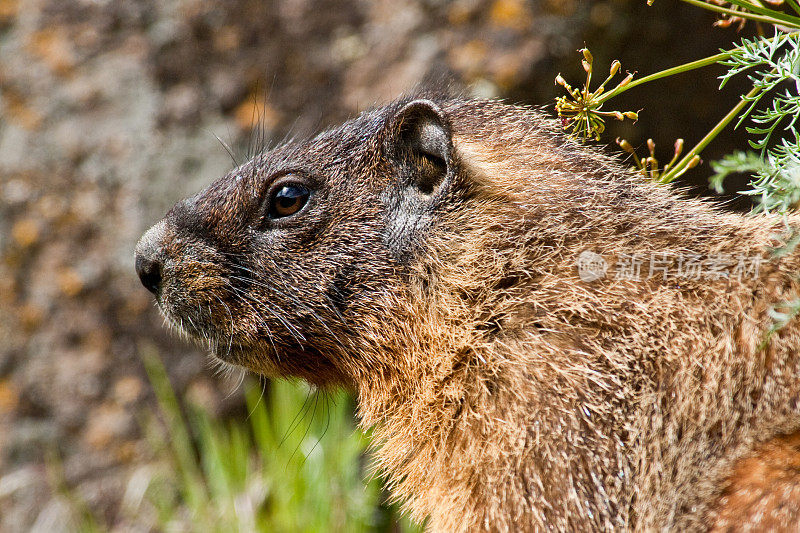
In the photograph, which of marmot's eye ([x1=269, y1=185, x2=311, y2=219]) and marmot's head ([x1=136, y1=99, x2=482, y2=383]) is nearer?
marmot's head ([x1=136, y1=99, x2=482, y2=383])

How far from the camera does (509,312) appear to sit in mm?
2736

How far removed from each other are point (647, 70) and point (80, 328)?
364cm

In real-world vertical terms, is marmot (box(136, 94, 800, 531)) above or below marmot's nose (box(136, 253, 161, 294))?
below

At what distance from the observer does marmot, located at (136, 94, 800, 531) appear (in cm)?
242

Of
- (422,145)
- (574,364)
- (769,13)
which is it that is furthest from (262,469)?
(769,13)

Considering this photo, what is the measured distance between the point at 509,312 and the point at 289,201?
915mm

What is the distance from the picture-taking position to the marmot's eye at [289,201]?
312cm

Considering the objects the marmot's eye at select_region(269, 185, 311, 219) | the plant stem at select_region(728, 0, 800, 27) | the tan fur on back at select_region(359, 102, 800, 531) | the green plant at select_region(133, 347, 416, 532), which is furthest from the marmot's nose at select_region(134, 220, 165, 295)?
the plant stem at select_region(728, 0, 800, 27)

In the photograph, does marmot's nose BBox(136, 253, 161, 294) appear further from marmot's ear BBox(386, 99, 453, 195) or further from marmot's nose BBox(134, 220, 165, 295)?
marmot's ear BBox(386, 99, 453, 195)

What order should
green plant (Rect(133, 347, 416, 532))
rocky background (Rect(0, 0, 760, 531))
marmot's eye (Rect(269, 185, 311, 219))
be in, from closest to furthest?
marmot's eye (Rect(269, 185, 311, 219)) → green plant (Rect(133, 347, 416, 532)) → rocky background (Rect(0, 0, 760, 531))

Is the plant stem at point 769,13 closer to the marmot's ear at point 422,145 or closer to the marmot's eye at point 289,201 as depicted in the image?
the marmot's ear at point 422,145

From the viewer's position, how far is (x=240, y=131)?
5312 millimetres

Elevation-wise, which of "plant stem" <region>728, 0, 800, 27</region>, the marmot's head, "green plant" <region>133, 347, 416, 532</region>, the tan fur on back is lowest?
"green plant" <region>133, 347, 416, 532</region>

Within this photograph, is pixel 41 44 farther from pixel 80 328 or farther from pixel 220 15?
pixel 80 328
